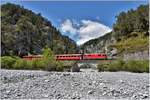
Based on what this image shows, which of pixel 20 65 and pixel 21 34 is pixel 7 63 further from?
pixel 21 34

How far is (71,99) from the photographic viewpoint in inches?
609

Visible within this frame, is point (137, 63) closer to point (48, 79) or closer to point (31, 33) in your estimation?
point (48, 79)

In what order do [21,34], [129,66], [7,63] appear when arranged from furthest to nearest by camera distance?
[21,34] < [7,63] < [129,66]

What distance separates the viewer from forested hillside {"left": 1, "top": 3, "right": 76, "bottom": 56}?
261 ft

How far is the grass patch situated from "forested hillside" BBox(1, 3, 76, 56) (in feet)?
123

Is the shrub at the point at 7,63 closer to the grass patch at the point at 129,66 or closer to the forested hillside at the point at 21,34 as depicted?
the grass patch at the point at 129,66

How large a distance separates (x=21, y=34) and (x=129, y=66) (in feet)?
193

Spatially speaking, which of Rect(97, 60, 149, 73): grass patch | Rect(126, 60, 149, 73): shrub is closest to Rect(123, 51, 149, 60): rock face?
Rect(97, 60, 149, 73): grass patch

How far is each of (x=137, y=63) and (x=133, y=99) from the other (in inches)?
849

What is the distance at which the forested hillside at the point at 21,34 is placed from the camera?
7944 cm

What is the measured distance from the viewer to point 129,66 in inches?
1497

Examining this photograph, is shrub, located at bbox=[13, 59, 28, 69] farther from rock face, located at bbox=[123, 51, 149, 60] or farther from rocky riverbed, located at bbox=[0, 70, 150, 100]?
rocky riverbed, located at bbox=[0, 70, 150, 100]

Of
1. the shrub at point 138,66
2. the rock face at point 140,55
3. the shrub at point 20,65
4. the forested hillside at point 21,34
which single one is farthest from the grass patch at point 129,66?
the forested hillside at point 21,34

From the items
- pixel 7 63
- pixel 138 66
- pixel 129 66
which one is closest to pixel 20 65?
pixel 7 63
